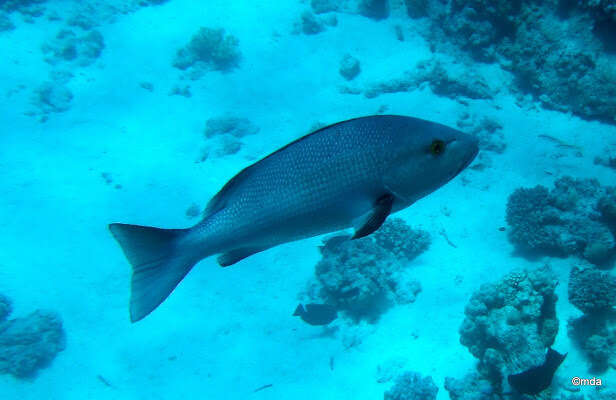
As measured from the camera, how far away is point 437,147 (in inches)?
69.9

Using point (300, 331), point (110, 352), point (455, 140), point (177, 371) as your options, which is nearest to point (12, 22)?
point (110, 352)

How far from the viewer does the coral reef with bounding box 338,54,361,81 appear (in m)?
12.9

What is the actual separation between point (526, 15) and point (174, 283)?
13208mm

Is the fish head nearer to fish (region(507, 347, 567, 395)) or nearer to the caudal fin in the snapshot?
the caudal fin

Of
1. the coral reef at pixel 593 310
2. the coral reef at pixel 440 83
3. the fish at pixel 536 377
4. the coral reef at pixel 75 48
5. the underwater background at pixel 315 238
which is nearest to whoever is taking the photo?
the fish at pixel 536 377

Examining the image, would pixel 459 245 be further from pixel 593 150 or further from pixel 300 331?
pixel 593 150

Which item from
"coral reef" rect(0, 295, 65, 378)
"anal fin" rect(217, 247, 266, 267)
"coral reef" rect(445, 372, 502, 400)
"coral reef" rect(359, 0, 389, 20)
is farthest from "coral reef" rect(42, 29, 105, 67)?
"coral reef" rect(445, 372, 502, 400)

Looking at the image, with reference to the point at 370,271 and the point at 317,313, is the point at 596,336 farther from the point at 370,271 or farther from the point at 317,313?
the point at 317,313

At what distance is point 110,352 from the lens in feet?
26.7

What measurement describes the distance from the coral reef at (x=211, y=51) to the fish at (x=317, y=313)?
11164mm

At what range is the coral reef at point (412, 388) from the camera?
18.3 ft

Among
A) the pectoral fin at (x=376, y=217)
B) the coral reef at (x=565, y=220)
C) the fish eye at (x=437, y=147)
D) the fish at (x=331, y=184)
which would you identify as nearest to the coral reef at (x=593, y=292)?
the coral reef at (x=565, y=220)

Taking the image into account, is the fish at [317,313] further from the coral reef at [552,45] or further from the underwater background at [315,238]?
the coral reef at [552,45]

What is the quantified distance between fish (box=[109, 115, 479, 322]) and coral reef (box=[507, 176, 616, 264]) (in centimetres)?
640
